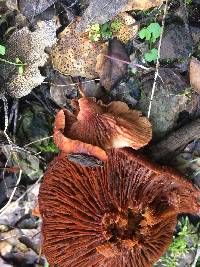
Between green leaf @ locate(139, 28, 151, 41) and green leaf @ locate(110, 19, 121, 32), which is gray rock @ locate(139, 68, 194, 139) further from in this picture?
green leaf @ locate(110, 19, 121, 32)

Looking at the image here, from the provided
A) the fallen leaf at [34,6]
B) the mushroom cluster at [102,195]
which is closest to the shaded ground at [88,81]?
the fallen leaf at [34,6]

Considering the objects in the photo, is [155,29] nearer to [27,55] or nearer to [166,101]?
[166,101]

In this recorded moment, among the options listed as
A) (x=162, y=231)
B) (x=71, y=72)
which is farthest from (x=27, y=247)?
(x=71, y=72)

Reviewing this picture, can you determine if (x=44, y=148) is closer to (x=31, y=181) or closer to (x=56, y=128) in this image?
(x=31, y=181)

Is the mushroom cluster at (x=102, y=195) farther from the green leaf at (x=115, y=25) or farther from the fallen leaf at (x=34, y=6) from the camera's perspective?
the fallen leaf at (x=34, y=6)

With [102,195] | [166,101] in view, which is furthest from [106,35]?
[102,195]
